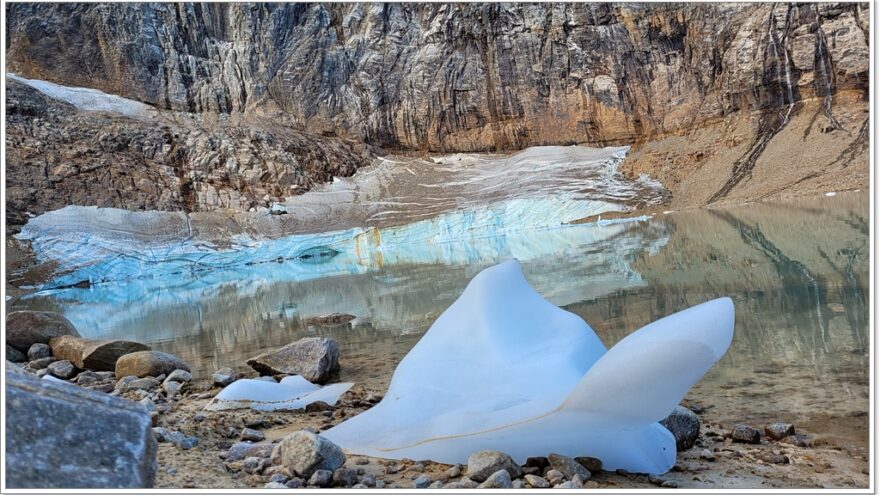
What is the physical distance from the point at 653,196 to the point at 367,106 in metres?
25.1

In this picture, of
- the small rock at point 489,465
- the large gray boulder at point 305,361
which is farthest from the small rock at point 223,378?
the small rock at point 489,465

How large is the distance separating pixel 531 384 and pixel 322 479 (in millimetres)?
1114

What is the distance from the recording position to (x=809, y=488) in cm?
287

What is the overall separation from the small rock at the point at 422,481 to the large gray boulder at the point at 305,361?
9.85 ft

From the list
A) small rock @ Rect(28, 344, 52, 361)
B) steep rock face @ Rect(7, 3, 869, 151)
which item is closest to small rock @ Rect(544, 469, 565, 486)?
small rock @ Rect(28, 344, 52, 361)

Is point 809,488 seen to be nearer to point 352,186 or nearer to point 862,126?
point 862,126

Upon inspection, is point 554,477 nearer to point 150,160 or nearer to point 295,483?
point 295,483

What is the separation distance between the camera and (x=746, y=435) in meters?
3.57

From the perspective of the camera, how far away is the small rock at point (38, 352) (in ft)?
23.4

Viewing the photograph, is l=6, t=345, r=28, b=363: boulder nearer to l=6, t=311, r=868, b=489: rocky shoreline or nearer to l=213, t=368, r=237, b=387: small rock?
l=213, t=368, r=237, b=387: small rock

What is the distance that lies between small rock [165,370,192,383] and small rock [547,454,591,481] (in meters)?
4.06

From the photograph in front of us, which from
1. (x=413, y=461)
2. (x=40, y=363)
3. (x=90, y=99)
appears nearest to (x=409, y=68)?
(x=90, y=99)

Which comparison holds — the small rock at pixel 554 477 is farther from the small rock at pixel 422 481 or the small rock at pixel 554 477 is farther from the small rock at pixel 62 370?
the small rock at pixel 62 370

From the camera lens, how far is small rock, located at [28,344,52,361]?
23.4 feet
